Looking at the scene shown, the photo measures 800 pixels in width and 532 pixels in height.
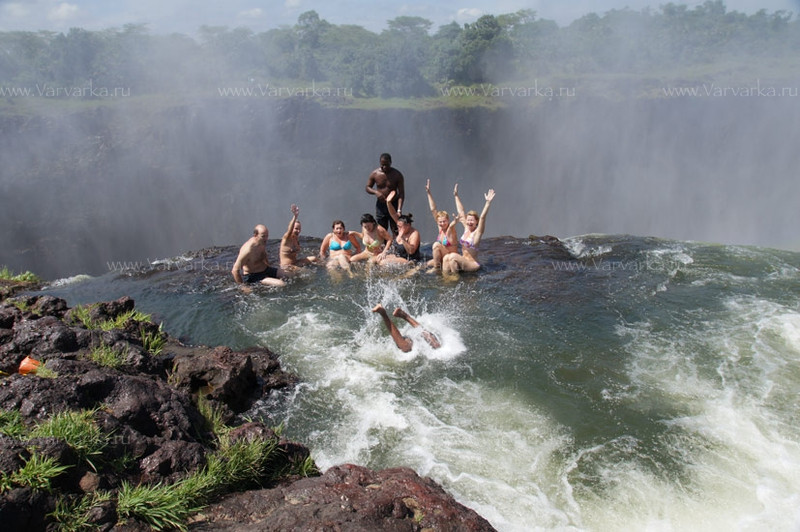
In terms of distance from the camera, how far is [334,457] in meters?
4.74

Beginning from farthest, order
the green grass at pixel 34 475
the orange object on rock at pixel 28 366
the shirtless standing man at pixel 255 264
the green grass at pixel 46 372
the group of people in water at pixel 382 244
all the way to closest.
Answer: the group of people in water at pixel 382 244, the shirtless standing man at pixel 255 264, the orange object on rock at pixel 28 366, the green grass at pixel 46 372, the green grass at pixel 34 475

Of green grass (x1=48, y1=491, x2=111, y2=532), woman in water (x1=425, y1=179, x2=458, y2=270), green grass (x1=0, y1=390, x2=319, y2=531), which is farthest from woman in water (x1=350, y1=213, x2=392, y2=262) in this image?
green grass (x1=48, y1=491, x2=111, y2=532)

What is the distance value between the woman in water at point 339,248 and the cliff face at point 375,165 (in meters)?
9.05

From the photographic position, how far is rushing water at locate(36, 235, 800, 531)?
4.25m

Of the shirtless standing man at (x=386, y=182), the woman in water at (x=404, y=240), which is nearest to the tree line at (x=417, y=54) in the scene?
the shirtless standing man at (x=386, y=182)

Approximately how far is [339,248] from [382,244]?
2.95 feet

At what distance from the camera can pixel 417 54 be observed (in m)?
26.3

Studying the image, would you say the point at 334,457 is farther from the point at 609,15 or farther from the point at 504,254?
the point at 609,15

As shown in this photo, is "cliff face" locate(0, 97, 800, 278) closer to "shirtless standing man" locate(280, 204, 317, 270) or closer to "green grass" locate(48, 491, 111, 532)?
"shirtless standing man" locate(280, 204, 317, 270)

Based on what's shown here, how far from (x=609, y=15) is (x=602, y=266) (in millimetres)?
21736

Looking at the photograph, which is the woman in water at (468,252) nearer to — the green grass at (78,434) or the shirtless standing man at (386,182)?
the shirtless standing man at (386,182)

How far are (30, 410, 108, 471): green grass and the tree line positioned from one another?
22.5 m

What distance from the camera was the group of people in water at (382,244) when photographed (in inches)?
356

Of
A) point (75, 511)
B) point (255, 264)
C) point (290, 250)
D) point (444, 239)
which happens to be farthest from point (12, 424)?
point (444, 239)
